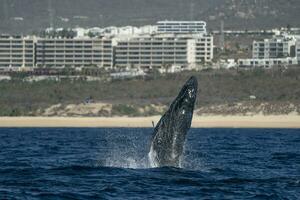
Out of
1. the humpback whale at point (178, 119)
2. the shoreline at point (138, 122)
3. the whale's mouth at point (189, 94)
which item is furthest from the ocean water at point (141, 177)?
the shoreline at point (138, 122)

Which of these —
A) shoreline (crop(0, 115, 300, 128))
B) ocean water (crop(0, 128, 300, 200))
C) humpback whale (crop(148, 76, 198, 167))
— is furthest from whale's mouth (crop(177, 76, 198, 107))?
shoreline (crop(0, 115, 300, 128))

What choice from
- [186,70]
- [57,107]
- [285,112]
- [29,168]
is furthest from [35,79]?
[29,168]

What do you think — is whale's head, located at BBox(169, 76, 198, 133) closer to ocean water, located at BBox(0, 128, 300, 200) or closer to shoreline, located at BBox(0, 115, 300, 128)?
ocean water, located at BBox(0, 128, 300, 200)

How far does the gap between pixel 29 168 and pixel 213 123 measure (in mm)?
86036

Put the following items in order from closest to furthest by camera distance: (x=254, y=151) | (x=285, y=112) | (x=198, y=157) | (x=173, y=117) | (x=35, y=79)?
(x=173, y=117), (x=198, y=157), (x=254, y=151), (x=285, y=112), (x=35, y=79)

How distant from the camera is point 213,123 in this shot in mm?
129375

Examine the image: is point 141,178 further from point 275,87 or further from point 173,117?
point 275,87

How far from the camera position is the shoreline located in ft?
420

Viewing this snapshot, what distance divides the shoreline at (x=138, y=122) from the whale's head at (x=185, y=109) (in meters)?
85.7

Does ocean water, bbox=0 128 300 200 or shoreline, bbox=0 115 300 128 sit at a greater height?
ocean water, bbox=0 128 300 200

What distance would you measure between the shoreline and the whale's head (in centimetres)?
8567

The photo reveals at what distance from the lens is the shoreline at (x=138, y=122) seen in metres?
128

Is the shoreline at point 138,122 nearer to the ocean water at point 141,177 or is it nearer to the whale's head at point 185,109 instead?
the ocean water at point 141,177

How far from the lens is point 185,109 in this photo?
38688 mm
